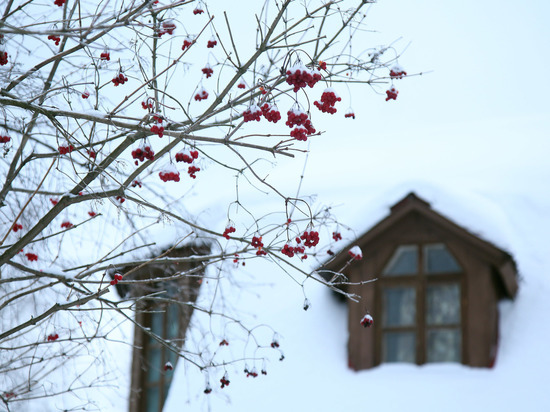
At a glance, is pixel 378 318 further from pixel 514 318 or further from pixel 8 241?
pixel 8 241

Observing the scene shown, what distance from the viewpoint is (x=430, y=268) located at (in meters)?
7.12

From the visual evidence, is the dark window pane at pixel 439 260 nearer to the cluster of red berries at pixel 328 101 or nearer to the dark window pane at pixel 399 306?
the dark window pane at pixel 399 306

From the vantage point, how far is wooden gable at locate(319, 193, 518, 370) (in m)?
6.84

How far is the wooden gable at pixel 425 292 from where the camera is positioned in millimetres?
6836

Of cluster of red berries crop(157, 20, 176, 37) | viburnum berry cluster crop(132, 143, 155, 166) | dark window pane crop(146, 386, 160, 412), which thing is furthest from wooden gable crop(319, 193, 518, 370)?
viburnum berry cluster crop(132, 143, 155, 166)

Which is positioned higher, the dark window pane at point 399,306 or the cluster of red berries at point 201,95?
the cluster of red berries at point 201,95

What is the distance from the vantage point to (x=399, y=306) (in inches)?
282

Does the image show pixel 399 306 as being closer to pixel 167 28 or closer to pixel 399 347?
pixel 399 347

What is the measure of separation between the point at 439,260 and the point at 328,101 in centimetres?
370

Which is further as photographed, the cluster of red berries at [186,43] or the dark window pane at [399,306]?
the dark window pane at [399,306]

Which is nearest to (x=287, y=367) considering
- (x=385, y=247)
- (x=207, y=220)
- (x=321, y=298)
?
(x=321, y=298)

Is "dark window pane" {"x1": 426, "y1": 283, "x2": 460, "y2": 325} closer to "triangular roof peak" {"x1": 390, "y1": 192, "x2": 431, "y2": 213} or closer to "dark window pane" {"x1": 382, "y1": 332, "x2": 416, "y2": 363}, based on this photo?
"dark window pane" {"x1": 382, "y1": 332, "x2": 416, "y2": 363}

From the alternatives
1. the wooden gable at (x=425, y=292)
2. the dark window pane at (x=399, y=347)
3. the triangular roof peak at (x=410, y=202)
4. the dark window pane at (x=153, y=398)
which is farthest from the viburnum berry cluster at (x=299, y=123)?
the dark window pane at (x=153, y=398)

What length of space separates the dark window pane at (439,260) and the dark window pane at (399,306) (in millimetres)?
262
